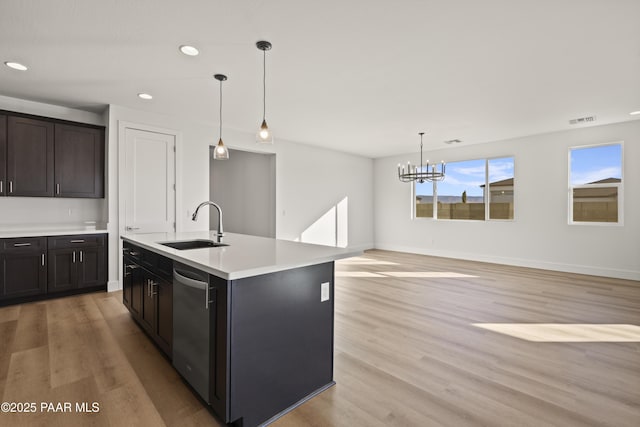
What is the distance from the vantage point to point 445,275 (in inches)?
215

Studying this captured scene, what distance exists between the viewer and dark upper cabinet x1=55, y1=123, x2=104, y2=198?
421cm

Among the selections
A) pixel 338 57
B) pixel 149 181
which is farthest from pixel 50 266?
pixel 338 57

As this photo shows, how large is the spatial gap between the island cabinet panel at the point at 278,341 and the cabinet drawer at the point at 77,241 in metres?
3.73

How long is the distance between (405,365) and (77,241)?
14.2 ft

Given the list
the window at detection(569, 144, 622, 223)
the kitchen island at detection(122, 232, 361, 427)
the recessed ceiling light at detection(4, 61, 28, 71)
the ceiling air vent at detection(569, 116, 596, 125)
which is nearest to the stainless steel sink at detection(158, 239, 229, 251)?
the kitchen island at detection(122, 232, 361, 427)

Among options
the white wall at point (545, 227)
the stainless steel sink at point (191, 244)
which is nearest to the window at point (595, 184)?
the white wall at point (545, 227)

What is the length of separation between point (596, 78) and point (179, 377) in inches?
196

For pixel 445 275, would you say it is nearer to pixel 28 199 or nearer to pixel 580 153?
pixel 580 153

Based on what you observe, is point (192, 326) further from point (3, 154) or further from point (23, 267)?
point (3, 154)

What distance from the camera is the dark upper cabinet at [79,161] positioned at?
13.8 feet

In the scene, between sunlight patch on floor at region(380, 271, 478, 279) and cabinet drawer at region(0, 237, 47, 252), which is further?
sunlight patch on floor at region(380, 271, 478, 279)

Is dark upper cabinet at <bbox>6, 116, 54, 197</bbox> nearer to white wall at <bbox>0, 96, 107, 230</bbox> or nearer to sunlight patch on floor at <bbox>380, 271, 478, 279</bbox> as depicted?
white wall at <bbox>0, 96, 107, 230</bbox>

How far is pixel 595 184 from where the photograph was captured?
18.1ft

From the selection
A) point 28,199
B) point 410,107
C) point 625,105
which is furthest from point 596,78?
point 28,199
